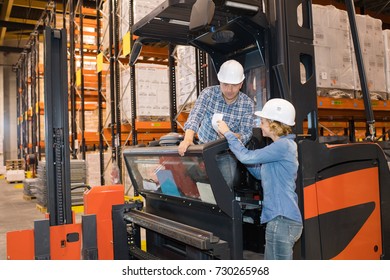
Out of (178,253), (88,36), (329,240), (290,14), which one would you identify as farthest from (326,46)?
(88,36)

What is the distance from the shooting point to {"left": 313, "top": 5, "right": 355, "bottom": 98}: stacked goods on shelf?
4.28 metres

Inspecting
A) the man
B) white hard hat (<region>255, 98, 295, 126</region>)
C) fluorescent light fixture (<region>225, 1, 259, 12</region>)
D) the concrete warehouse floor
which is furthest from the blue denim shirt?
the concrete warehouse floor

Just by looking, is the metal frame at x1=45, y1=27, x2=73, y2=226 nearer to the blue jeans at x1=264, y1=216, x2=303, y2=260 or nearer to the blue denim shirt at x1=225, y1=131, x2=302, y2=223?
the blue denim shirt at x1=225, y1=131, x2=302, y2=223

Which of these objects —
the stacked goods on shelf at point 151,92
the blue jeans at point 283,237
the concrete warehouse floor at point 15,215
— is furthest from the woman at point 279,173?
the stacked goods on shelf at point 151,92

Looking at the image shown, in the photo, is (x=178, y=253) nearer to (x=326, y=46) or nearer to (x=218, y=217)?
(x=218, y=217)

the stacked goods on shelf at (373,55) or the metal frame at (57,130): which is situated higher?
the stacked goods on shelf at (373,55)

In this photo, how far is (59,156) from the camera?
10.7 feet

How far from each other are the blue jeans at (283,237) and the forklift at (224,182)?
79mm

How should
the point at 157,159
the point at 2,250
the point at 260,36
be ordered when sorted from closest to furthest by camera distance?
the point at 260,36 → the point at 157,159 → the point at 2,250

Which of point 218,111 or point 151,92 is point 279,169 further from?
point 151,92

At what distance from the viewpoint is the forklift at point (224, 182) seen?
2.63m

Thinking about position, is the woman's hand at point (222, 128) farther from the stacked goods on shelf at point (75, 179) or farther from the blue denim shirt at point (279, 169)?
the stacked goods on shelf at point (75, 179)

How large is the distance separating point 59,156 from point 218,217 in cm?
145

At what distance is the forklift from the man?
0.47ft
